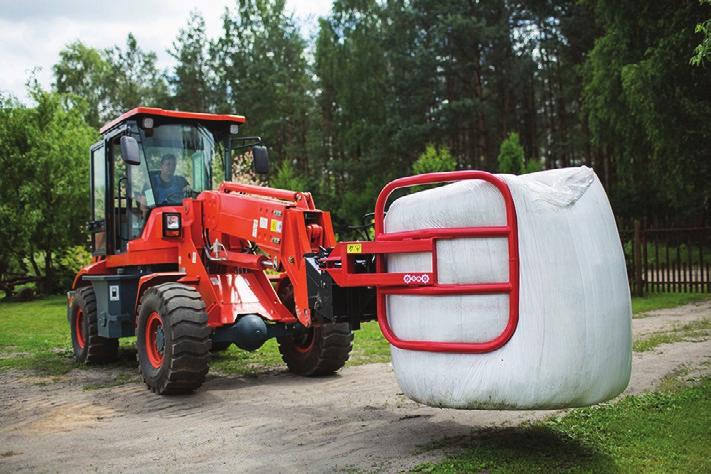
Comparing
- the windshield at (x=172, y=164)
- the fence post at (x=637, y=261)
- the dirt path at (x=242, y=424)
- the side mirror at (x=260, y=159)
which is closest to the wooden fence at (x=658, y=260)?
the fence post at (x=637, y=261)

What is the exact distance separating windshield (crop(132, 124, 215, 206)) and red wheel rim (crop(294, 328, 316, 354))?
2.25 metres

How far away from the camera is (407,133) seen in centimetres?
3566

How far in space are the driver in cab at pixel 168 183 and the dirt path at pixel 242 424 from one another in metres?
2.28

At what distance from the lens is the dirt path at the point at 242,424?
5.18 m

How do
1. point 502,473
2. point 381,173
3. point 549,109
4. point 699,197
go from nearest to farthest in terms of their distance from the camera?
point 502,473 < point 699,197 < point 381,173 < point 549,109

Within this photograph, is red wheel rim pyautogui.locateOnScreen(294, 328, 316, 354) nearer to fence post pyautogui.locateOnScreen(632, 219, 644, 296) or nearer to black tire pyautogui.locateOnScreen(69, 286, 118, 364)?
black tire pyautogui.locateOnScreen(69, 286, 118, 364)

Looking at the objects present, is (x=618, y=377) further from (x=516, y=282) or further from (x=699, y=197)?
(x=699, y=197)

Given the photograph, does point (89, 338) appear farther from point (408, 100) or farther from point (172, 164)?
point (408, 100)

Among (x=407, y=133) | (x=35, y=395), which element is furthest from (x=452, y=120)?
(x=35, y=395)

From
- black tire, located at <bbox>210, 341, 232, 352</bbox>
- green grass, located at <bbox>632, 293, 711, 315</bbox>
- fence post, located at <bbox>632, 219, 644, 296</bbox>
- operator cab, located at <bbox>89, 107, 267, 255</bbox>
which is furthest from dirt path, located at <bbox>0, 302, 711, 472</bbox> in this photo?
fence post, located at <bbox>632, 219, 644, 296</bbox>

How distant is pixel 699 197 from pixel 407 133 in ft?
43.2

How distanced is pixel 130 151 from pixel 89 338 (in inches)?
116

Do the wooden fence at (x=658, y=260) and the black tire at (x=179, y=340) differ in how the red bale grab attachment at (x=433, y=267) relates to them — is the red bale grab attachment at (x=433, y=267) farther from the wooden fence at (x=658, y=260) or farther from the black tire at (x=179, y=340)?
Answer: the wooden fence at (x=658, y=260)

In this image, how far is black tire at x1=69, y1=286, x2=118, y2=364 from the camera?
32.6 feet
